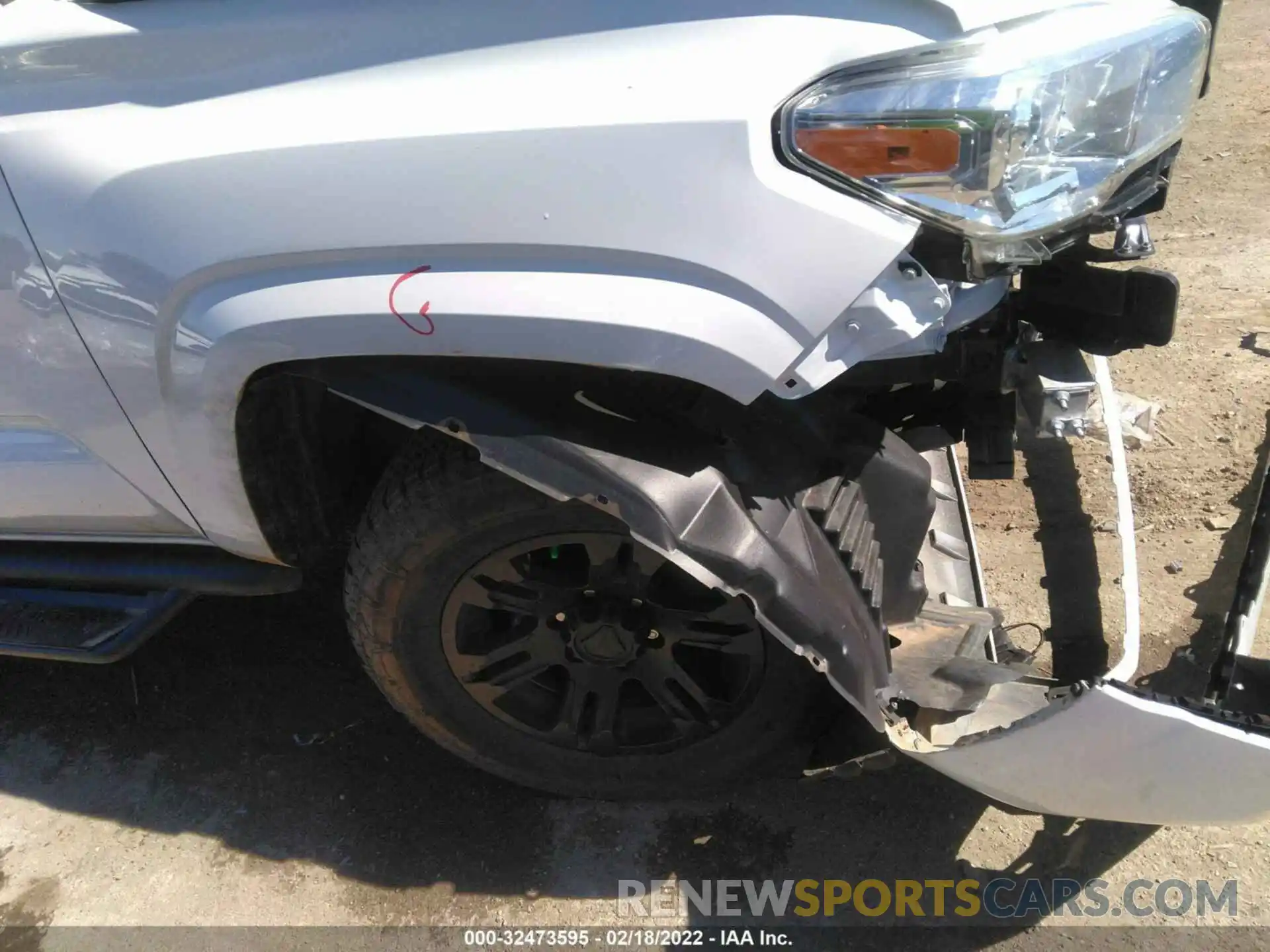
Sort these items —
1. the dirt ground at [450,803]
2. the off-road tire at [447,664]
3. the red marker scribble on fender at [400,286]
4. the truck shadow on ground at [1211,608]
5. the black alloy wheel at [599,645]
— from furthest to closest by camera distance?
1. the truck shadow on ground at [1211,608]
2. the dirt ground at [450,803]
3. the black alloy wheel at [599,645]
4. the off-road tire at [447,664]
5. the red marker scribble on fender at [400,286]

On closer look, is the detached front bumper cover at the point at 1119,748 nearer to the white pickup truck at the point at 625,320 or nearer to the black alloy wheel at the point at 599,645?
the white pickup truck at the point at 625,320

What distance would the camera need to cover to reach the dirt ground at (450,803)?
2057 millimetres

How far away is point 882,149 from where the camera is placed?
4.31ft

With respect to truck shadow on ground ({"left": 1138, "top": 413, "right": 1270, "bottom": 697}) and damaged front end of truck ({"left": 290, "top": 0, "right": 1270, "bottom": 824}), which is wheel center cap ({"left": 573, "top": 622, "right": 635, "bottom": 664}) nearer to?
damaged front end of truck ({"left": 290, "top": 0, "right": 1270, "bottom": 824})

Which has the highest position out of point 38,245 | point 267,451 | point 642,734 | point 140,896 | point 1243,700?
point 38,245

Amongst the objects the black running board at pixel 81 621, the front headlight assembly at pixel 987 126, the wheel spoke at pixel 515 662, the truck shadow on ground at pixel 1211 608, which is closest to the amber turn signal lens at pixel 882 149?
the front headlight assembly at pixel 987 126

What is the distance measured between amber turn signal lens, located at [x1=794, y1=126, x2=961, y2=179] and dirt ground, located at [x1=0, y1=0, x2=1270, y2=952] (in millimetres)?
1496

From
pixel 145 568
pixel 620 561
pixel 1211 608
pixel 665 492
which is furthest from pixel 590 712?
pixel 1211 608

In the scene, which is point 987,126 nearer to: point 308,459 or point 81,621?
point 308,459

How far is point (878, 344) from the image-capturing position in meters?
1.39

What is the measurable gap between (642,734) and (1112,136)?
1.50 m

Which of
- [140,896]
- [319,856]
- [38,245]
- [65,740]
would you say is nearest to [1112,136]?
[38,245]

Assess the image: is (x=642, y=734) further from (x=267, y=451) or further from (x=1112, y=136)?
(x=1112, y=136)

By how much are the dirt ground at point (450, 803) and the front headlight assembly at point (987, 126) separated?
1.40 metres
